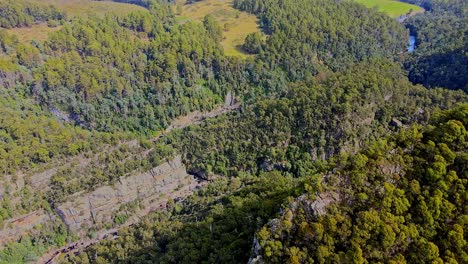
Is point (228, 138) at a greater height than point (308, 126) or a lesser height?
lesser

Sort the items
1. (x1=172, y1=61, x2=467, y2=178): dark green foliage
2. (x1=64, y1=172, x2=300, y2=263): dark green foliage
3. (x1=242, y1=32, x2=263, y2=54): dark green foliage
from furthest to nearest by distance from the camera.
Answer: (x1=242, y1=32, x2=263, y2=54): dark green foliage < (x1=172, y1=61, x2=467, y2=178): dark green foliage < (x1=64, y1=172, x2=300, y2=263): dark green foliage

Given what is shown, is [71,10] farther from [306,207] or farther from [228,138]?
[306,207]

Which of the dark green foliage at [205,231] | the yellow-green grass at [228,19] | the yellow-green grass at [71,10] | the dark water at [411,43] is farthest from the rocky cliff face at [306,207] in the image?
the dark water at [411,43]

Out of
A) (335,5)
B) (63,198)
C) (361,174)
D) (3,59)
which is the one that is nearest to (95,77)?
(3,59)

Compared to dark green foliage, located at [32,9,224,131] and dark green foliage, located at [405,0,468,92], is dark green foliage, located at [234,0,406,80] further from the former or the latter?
dark green foliage, located at [32,9,224,131]

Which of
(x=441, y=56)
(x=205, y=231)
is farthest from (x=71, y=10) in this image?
(x=441, y=56)

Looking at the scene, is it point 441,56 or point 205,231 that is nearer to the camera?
point 205,231

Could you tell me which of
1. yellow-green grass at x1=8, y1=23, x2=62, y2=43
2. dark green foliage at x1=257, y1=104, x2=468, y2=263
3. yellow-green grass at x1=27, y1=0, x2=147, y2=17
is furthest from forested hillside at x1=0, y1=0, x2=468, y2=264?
yellow-green grass at x1=27, y1=0, x2=147, y2=17
